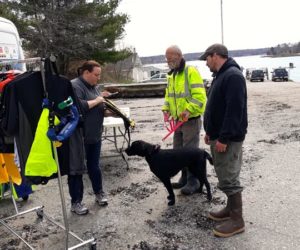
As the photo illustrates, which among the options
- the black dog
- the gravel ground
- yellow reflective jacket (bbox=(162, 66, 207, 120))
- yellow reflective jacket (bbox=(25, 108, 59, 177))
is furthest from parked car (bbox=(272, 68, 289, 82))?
yellow reflective jacket (bbox=(25, 108, 59, 177))

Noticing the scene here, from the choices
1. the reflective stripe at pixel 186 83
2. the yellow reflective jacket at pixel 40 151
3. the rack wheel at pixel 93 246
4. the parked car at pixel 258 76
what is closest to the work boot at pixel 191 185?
the reflective stripe at pixel 186 83

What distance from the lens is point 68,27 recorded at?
23.7 meters

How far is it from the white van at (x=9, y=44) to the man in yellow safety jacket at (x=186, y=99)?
2.59 m

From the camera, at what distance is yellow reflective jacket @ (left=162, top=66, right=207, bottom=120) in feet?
15.7

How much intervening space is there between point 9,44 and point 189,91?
10.7ft

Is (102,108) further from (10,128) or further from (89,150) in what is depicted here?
(10,128)

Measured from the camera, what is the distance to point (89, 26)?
963 inches

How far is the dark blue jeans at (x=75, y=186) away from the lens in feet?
14.5

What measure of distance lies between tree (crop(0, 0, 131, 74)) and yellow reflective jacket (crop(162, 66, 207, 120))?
17.9 meters

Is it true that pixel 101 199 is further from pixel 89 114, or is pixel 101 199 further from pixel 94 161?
pixel 89 114

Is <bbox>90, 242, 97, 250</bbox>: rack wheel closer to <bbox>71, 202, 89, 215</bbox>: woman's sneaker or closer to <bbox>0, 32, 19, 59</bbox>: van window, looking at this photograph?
<bbox>71, 202, 89, 215</bbox>: woman's sneaker

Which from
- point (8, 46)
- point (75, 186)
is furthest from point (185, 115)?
point (8, 46)

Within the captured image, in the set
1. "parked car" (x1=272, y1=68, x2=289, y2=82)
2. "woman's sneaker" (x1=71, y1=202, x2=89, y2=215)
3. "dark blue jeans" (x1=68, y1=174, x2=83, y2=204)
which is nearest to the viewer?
"dark blue jeans" (x1=68, y1=174, x2=83, y2=204)

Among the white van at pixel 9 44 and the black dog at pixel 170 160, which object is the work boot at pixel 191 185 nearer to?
the black dog at pixel 170 160
